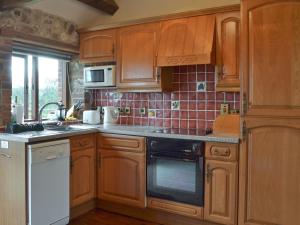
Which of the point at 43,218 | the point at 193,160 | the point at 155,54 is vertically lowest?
the point at 43,218

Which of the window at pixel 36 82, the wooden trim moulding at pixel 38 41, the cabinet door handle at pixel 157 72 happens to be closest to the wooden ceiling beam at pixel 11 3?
the wooden trim moulding at pixel 38 41

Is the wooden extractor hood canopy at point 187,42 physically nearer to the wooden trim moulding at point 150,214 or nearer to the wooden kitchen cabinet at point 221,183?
the wooden kitchen cabinet at point 221,183

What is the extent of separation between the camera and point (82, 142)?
3088 millimetres

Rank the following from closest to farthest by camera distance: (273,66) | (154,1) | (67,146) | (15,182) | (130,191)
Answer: (273,66)
(15,182)
(67,146)
(130,191)
(154,1)

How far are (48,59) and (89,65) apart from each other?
1.68 ft

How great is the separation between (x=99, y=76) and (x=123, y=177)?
1.30 m

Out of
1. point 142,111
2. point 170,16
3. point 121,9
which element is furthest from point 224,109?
point 121,9

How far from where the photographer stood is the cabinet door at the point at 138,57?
3.25 metres

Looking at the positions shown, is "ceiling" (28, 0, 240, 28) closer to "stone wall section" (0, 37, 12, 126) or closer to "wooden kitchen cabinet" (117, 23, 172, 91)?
"wooden kitchen cabinet" (117, 23, 172, 91)

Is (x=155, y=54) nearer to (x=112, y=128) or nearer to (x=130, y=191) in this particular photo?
(x=112, y=128)

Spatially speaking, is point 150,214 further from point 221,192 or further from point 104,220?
point 221,192

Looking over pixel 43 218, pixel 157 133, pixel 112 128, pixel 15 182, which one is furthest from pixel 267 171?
pixel 15 182

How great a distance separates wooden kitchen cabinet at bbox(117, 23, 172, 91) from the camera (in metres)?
3.24

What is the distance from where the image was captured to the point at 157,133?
2885 millimetres
